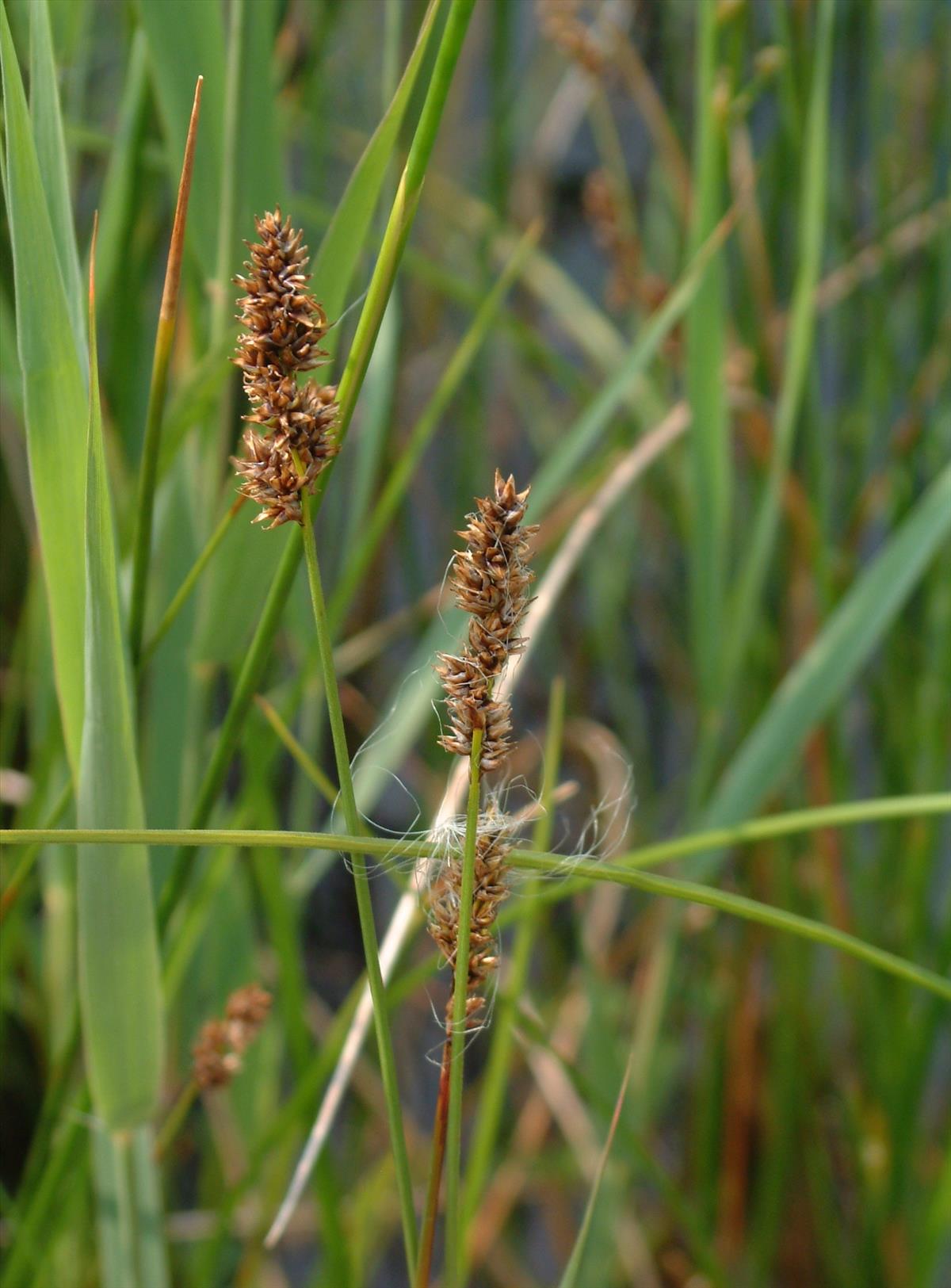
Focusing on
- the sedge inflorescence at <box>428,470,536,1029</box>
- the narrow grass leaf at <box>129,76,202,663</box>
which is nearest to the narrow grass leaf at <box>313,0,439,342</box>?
the narrow grass leaf at <box>129,76,202,663</box>

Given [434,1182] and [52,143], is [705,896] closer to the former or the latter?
[434,1182]

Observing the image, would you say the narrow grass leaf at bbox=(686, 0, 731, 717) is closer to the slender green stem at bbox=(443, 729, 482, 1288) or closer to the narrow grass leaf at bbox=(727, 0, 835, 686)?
the narrow grass leaf at bbox=(727, 0, 835, 686)

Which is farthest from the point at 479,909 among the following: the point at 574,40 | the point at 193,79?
the point at 574,40

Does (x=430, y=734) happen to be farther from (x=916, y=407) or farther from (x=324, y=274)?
(x=324, y=274)

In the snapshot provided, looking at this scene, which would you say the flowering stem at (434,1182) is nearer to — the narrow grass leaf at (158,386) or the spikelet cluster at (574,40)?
the narrow grass leaf at (158,386)

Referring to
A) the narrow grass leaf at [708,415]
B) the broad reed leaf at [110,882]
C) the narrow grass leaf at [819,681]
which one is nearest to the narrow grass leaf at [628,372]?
the narrow grass leaf at [708,415]
